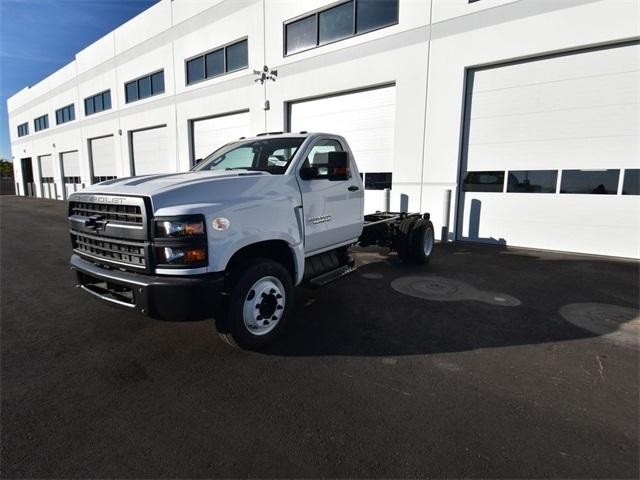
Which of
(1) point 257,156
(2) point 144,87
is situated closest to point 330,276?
(1) point 257,156

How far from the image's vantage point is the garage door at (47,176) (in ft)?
100

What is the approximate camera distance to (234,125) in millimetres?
14438

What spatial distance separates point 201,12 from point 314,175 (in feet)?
48.9

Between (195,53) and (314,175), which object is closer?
(314,175)

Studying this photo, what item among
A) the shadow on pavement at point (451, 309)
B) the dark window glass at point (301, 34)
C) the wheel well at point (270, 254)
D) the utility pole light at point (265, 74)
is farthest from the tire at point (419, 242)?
the utility pole light at point (265, 74)

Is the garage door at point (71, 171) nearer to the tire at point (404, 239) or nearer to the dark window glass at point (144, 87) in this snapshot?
the dark window glass at point (144, 87)

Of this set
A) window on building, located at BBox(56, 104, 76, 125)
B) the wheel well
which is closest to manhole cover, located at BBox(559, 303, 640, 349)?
the wheel well

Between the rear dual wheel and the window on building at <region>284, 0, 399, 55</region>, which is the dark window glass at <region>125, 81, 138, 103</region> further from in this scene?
the rear dual wheel

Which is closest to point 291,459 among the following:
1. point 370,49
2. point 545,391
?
point 545,391

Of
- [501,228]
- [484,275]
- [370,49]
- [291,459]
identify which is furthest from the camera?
[370,49]

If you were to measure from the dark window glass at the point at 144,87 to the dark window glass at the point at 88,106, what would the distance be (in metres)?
6.91

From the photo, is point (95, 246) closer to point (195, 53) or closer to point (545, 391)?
point (545, 391)

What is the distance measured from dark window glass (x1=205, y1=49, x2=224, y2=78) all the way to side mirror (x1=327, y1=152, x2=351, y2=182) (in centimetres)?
1280

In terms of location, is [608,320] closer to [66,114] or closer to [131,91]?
[131,91]
